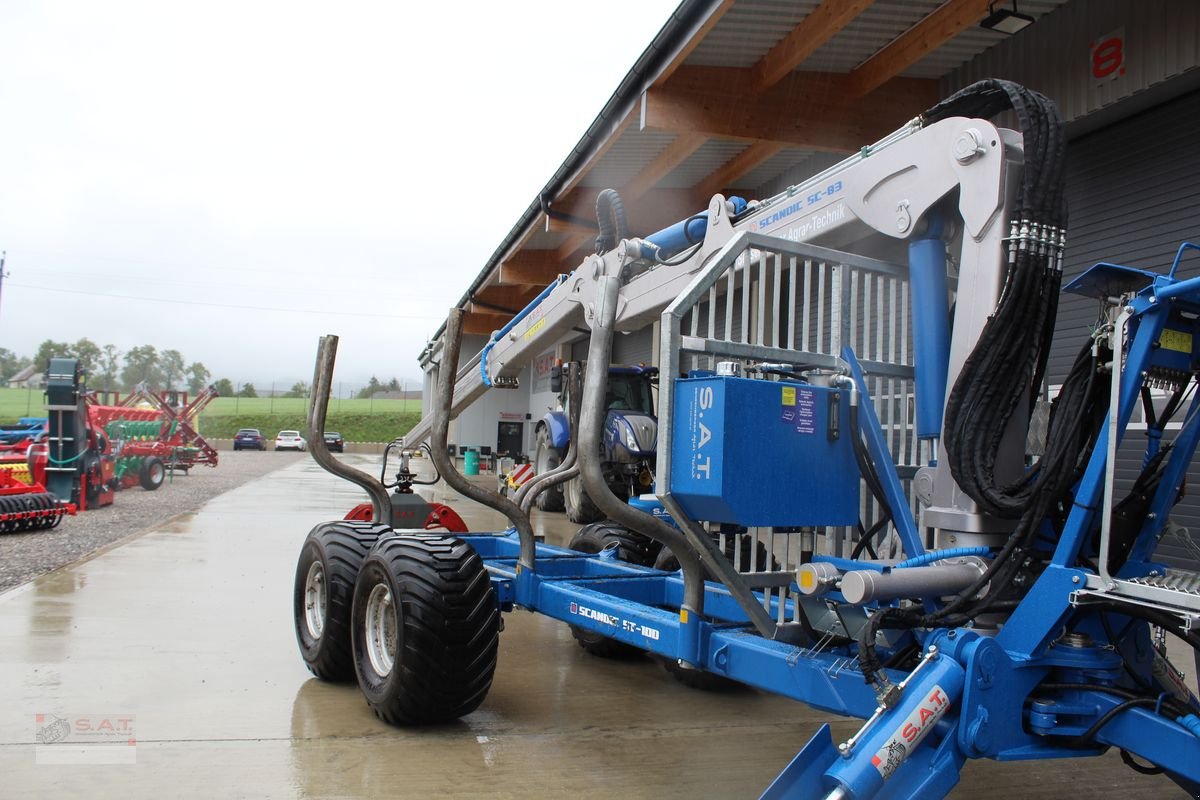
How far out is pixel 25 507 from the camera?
11906mm

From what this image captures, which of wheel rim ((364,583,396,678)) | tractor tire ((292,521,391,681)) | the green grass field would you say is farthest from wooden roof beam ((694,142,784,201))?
the green grass field

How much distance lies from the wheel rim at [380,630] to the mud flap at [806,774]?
2.67 meters

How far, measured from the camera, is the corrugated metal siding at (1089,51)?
7383 millimetres

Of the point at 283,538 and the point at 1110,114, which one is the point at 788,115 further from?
the point at 283,538

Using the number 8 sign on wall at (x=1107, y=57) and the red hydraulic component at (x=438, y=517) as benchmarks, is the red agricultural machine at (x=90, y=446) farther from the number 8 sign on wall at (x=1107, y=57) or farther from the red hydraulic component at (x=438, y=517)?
the number 8 sign on wall at (x=1107, y=57)

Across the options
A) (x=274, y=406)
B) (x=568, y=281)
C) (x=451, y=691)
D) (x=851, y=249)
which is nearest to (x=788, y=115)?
(x=568, y=281)

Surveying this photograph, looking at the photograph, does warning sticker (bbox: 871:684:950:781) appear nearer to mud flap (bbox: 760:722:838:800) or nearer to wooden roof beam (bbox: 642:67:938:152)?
mud flap (bbox: 760:722:838:800)

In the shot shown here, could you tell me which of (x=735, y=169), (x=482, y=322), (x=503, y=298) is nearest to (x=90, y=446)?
(x=735, y=169)

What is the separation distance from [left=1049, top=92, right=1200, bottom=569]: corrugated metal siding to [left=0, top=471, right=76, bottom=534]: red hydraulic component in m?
11.7

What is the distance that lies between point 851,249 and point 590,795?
272 cm

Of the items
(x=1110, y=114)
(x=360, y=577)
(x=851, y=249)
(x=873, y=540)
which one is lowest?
(x=360, y=577)

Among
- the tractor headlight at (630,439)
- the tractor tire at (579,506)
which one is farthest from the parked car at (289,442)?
the tractor headlight at (630,439)

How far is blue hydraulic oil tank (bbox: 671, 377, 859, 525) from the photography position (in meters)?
3.38

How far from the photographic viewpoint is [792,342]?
154 inches
